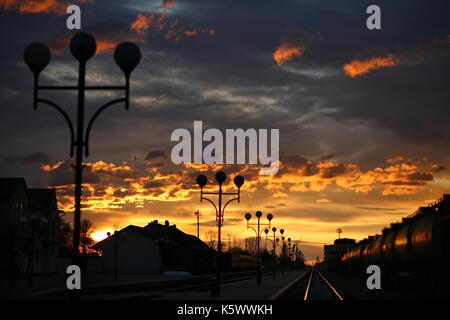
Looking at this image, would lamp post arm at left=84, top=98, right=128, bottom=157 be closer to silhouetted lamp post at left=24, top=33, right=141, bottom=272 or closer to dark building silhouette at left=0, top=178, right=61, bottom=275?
silhouetted lamp post at left=24, top=33, right=141, bottom=272

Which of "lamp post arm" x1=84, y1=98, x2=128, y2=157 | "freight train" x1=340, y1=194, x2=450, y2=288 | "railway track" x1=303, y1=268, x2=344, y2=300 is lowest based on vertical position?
"railway track" x1=303, y1=268, x2=344, y2=300

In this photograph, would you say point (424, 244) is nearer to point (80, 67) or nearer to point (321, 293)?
point (321, 293)

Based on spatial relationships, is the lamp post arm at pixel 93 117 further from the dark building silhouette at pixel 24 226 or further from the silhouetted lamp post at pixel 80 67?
the dark building silhouette at pixel 24 226

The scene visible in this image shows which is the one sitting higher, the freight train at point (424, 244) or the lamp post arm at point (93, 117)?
the lamp post arm at point (93, 117)

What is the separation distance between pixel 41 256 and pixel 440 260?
2117 inches

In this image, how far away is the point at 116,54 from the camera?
40.6 ft

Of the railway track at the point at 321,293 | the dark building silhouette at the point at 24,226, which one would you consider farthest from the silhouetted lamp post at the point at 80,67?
the dark building silhouette at the point at 24,226

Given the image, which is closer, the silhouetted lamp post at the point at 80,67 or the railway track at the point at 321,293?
the silhouetted lamp post at the point at 80,67

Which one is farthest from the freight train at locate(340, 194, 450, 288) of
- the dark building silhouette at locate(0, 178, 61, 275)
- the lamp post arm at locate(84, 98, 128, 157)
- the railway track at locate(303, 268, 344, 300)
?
the dark building silhouette at locate(0, 178, 61, 275)

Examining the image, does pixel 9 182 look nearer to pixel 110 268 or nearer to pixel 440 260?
pixel 110 268

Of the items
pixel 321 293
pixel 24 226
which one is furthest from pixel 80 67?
pixel 24 226

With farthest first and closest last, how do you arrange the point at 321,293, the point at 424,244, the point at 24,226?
the point at 24,226 → the point at 321,293 → the point at 424,244

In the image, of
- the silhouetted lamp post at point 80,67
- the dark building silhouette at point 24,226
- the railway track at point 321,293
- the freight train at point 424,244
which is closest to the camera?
the silhouetted lamp post at point 80,67

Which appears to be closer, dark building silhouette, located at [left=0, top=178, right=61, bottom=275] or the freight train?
the freight train
